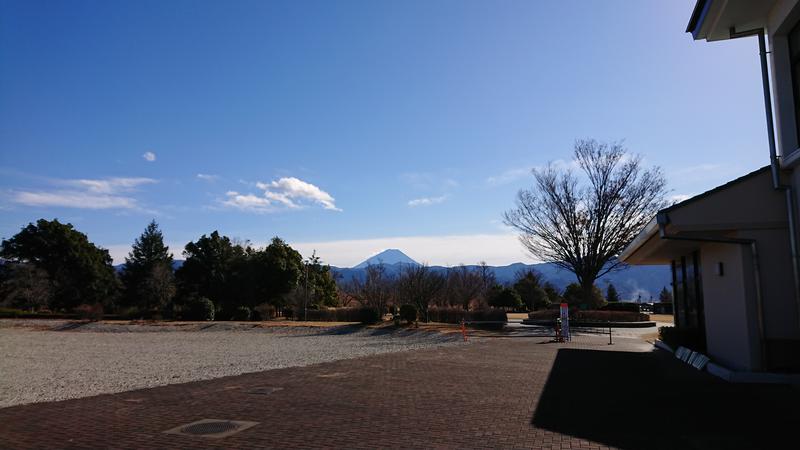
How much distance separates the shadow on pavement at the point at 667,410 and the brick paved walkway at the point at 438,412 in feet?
0.07

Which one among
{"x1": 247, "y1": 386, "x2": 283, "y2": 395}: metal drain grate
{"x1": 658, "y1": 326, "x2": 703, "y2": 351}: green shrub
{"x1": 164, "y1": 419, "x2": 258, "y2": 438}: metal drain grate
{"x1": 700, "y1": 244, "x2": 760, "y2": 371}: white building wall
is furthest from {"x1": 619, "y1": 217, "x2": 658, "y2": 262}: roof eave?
{"x1": 164, "y1": 419, "x2": 258, "y2": 438}: metal drain grate

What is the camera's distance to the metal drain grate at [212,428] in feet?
22.1

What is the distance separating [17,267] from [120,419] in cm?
5099

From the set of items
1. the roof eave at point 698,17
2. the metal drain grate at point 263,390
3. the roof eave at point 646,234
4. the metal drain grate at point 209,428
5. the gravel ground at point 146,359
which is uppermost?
the roof eave at point 698,17

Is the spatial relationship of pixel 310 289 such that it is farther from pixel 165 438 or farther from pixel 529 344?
pixel 165 438

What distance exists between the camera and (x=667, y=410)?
7766mm

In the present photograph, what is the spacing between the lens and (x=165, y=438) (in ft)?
21.3

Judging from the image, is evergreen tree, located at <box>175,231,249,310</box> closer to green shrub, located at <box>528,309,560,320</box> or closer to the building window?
green shrub, located at <box>528,309,560,320</box>

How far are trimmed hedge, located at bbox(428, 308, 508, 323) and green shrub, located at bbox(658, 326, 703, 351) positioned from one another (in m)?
15.4

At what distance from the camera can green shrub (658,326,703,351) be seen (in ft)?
49.9

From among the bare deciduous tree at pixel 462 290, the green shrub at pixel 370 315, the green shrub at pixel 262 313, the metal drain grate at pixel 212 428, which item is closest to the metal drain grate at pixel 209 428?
the metal drain grate at pixel 212 428

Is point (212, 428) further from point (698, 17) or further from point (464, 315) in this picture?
point (464, 315)

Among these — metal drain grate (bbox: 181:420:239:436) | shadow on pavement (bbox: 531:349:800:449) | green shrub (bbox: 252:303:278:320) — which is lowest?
metal drain grate (bbox: 181:420:239:436)

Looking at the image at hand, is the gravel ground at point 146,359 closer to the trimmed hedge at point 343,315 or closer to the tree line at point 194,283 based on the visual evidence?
the trimmed hedge at point 343,315
